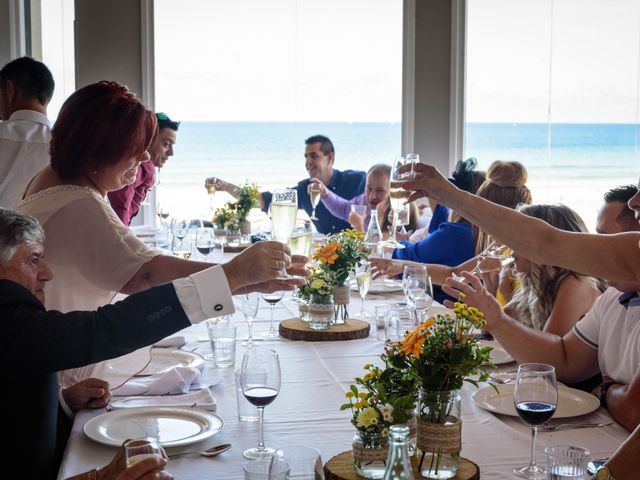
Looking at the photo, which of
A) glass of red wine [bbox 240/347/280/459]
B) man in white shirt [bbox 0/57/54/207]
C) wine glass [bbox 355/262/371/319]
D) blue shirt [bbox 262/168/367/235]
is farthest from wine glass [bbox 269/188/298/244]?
blue shirt [bbox 262/168/367/235]

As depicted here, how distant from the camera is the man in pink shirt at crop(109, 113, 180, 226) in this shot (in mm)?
3938

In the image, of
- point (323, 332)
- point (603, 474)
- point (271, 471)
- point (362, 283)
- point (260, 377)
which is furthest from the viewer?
point (362, 283)

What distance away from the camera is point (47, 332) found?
1.49 m

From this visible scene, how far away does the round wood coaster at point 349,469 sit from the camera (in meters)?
1.40

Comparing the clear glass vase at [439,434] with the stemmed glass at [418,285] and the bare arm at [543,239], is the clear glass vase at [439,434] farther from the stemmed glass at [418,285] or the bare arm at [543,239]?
the stemmed glass at [418,285]

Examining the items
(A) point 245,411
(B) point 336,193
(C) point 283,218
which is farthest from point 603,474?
(B) point 336,193

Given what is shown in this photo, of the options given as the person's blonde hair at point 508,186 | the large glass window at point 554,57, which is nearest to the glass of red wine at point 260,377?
the person's blonde hair at point 508,186

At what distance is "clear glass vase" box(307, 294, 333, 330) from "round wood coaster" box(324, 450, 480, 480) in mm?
1132

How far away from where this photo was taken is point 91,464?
59.5 inches

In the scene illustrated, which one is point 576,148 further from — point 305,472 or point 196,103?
point 305,472

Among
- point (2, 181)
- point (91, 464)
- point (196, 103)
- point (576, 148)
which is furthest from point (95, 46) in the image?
point (576, 148)

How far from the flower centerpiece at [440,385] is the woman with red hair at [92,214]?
70 centimetres

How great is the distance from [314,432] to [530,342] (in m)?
0.79

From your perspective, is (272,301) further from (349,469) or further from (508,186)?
(508,186)
